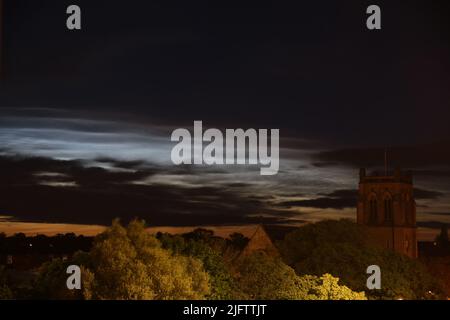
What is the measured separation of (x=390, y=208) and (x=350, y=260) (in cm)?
5413

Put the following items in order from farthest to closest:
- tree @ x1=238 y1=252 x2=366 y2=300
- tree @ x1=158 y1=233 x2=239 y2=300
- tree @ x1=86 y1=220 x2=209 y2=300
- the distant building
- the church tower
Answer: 1. the church tower
2. the distant building
3. tree @ x1=238 y1=252 x2=366 y2=300
4. tree @ x1=158 y1=233 x2=239 y2=300
5. tree @ x1=86 y1=220 x2=209 y2=300

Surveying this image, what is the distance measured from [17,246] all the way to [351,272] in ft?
137

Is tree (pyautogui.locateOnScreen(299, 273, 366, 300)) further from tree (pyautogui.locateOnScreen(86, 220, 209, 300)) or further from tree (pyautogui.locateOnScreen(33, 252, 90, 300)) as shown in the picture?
tree (pyautogui.locateOnScreen(33, 252, 90, 300))

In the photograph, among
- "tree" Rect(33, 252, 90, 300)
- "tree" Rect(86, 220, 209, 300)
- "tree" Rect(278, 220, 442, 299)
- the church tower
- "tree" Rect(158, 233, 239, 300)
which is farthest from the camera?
the church tower

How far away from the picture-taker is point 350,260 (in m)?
63.5

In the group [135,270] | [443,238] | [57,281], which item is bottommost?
[443,238]

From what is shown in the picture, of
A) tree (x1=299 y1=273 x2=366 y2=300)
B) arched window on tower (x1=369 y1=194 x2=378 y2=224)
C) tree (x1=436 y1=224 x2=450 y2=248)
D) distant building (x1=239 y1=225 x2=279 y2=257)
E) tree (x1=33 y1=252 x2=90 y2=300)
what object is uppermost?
tree (x1=33 y1=252 x2=90 y2=300)

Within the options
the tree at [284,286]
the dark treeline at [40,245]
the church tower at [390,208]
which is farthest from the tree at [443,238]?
the tree at [284,286]

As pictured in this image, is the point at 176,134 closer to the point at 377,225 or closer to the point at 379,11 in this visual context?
the point at 379,11

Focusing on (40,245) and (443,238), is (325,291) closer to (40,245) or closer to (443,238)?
(40,245)

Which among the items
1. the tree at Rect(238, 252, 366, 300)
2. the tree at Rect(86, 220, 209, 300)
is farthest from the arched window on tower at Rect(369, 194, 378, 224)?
the tree at Rect(86, 220, 209, 300)

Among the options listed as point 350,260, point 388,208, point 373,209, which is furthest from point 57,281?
point 373,209

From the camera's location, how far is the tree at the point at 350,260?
61125 mm

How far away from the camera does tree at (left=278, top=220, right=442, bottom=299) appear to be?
201 feet
